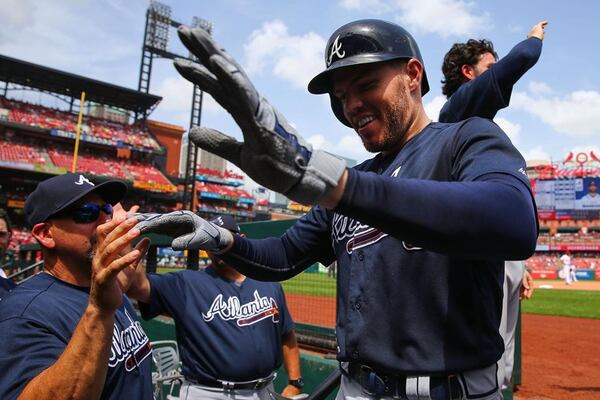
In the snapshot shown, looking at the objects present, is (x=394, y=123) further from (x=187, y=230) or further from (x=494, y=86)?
(x=494, y=86)

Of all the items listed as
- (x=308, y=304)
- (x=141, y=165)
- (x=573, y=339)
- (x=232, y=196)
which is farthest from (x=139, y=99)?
(x=573, y=339)

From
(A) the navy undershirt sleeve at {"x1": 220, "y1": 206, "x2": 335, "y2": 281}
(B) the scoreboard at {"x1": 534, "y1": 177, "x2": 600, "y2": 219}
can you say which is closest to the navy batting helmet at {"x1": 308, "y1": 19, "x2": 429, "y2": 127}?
(A) the navy undershirt sleeve at {"x1": 220, "y1": 206, "x2": 335, "y2": 281}

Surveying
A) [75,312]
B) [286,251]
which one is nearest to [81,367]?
[75,312]

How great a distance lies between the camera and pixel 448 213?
3.15 ft

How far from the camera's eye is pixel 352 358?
59.6 inches

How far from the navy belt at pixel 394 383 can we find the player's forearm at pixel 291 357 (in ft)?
7.55

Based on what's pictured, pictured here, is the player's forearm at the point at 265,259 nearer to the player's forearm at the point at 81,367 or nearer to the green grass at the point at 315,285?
the player's forearm at the point at 81,367

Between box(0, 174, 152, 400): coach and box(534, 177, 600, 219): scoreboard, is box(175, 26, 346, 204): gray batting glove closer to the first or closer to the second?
box(0, 174, 152, 400): coach

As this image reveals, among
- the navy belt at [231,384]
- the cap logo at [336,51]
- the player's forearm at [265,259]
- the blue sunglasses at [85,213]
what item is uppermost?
the cap logo at [336,51]

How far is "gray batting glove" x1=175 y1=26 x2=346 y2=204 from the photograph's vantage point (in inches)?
37.7

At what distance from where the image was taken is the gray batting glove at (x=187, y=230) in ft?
5.79

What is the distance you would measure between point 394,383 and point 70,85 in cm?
3859

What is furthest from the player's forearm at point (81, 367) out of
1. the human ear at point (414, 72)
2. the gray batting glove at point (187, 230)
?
the human ear at point (414, 72)

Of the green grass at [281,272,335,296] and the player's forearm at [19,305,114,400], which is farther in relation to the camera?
the green grass at [281,272,335,296]
